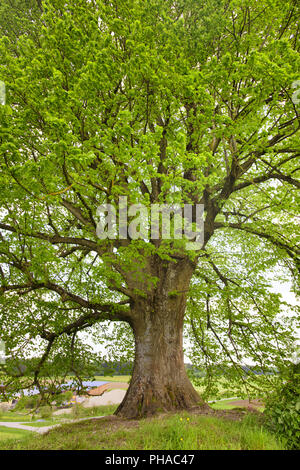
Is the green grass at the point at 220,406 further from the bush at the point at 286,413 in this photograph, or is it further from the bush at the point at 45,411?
the bush at the point at 45,411

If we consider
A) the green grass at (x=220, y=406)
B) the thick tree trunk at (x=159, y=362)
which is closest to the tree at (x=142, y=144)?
the thick tree trunk at (x=159, y=362)

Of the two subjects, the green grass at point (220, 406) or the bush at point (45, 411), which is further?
the bush at point (45, 411)

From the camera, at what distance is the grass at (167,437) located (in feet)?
16.2

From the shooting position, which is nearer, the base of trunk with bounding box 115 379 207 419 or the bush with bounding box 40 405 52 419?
the base of trunk with bounding box 115 379 207 419

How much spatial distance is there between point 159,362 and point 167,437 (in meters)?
3.33

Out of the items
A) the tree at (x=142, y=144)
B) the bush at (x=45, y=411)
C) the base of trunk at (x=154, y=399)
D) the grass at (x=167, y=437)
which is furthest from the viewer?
the bush at (x=45, y=411)

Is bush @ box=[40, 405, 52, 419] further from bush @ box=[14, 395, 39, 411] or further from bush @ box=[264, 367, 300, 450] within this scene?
bush @ box=[264, 367, 300, 450]

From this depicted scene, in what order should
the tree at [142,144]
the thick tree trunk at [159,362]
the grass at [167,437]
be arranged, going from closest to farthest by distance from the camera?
the grass at [167,437] < the tree at [142,144] < the thick tree trunk at [159,362]

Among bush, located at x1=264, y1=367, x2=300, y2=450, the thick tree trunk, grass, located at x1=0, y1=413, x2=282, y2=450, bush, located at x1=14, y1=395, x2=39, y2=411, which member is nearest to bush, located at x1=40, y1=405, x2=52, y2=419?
bush, located at x1=14, y1=395, x2=39, y2=411

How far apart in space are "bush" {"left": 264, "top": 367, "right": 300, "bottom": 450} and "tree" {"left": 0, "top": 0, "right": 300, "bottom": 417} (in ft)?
9.94

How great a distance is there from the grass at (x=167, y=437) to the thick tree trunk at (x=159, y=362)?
1.60m

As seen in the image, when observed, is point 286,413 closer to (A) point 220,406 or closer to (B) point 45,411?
(B) point 45,411

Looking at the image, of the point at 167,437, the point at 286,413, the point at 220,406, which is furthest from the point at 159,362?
the point at 220,406

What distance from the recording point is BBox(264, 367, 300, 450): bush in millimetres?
5109
